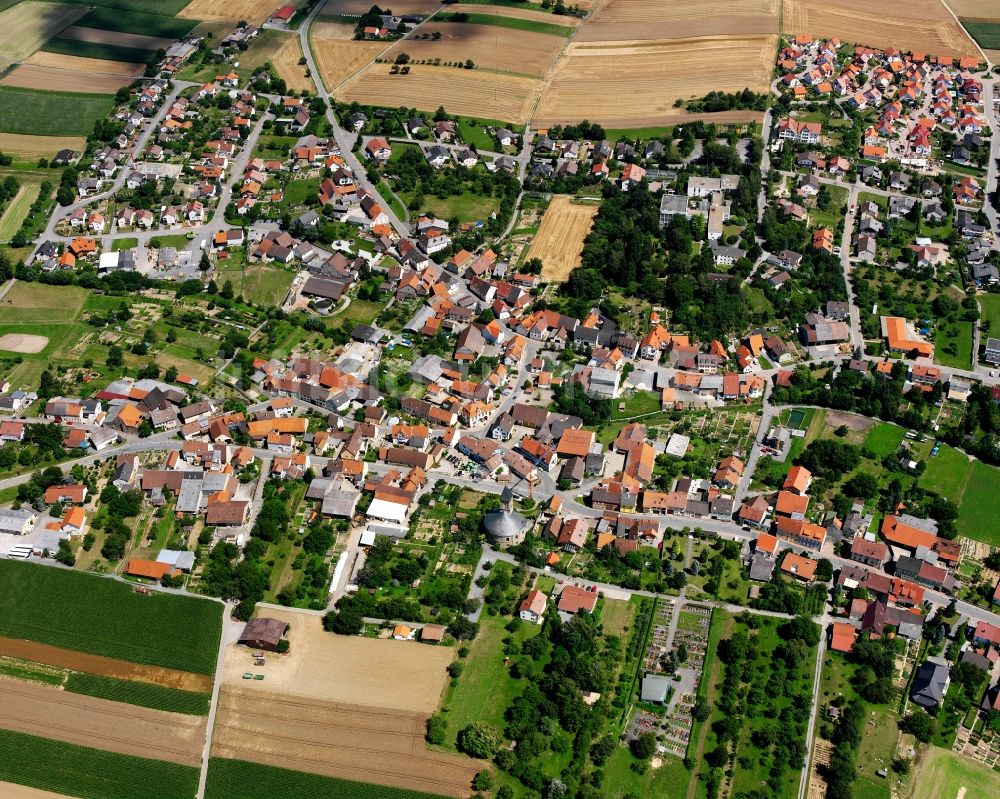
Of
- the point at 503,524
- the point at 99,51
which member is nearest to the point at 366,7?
the point at 99,51

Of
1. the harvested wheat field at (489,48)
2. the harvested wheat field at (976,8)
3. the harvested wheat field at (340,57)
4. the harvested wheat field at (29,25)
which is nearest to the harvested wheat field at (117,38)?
the harvested wheat field at (29,25)

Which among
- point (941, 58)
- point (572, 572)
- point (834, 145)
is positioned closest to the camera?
point (572, 572)

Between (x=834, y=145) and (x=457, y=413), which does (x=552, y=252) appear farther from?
(x=834, y=145)

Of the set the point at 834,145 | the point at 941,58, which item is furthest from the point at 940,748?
the point at 941,58

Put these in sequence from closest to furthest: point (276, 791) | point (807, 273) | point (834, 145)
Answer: point (276, 791)
point (807, 273)
point (834, 145)

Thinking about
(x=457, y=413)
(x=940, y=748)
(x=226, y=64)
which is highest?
(x=226, y=64)

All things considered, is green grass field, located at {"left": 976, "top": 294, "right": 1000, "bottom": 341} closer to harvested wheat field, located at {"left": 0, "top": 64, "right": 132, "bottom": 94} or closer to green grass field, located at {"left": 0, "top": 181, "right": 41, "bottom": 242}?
green grass field, located at {"left": 0, "top": 181, "right": 41, "bottom": 242}

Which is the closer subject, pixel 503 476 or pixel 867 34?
pixel 503 476

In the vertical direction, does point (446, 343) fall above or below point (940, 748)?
above
